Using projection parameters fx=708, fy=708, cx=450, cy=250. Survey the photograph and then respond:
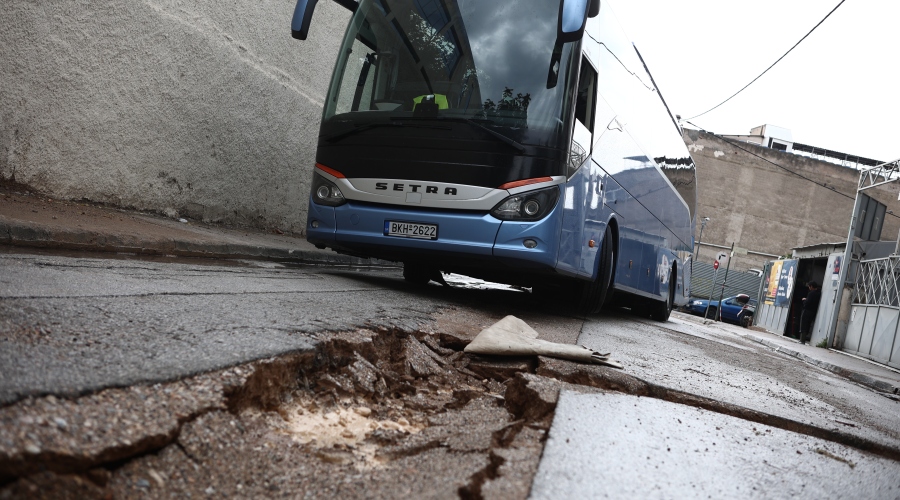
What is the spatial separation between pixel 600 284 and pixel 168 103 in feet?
17.8

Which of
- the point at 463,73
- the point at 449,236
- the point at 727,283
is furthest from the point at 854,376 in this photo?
the point at 727,283

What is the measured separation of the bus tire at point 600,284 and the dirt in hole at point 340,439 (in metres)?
3.96

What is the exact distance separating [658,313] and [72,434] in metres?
10.7

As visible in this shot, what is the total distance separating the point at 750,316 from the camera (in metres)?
28.4

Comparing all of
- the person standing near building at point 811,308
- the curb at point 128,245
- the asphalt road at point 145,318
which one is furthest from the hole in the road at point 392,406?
the person standing near building at point 811,308

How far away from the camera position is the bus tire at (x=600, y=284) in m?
7.14

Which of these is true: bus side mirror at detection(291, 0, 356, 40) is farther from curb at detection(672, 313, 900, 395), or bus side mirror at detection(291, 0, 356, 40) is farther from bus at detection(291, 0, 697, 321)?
curb at detection(672, 313, 900, 395)

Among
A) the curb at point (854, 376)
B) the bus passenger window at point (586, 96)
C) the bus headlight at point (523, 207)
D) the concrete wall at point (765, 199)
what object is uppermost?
the concrete wall at point (765, 199)

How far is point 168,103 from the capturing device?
840 cm

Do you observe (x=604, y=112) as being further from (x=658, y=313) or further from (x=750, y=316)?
(x=750, y=316)

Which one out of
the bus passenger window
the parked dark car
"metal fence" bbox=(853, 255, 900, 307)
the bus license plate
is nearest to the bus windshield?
the bus passenger window

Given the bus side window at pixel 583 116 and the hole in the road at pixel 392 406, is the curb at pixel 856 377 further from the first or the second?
the hole in the road at pixel 392 406

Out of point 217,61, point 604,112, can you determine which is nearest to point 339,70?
point 604,112

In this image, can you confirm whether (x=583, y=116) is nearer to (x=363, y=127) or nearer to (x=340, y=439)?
(x=363, y=127)
